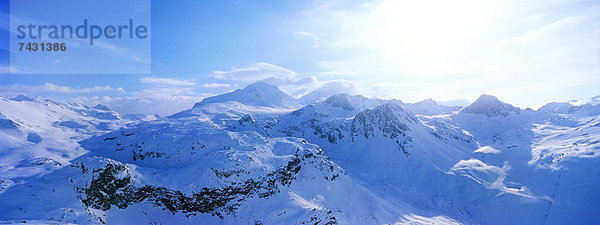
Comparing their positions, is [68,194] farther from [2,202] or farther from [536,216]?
[536,216]

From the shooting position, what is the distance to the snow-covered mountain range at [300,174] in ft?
113

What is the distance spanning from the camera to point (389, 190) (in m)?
80.4

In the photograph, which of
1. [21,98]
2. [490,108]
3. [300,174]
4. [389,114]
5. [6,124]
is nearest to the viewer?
[300,174]

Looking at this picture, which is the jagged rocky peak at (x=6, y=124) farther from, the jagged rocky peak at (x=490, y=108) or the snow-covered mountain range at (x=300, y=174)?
the jagged rocky peak at (x=490, y=108)

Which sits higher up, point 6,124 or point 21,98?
point 21,98

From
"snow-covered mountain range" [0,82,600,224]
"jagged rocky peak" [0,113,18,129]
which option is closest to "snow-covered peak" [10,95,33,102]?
"snow-covered mountain range" [0,82,600,224]

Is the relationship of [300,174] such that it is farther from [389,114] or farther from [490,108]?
[490,108]

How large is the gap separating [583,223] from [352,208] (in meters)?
63.4

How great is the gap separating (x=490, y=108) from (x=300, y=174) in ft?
591

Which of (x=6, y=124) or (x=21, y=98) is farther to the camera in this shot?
(x=21, y=98)

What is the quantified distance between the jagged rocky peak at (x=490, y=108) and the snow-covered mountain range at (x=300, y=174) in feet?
73.5

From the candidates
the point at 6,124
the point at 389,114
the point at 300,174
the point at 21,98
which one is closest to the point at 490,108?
the point at 389,114

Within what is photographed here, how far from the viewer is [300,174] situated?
170 feet

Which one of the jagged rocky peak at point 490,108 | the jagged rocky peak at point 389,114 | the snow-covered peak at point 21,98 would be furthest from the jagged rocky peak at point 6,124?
the jagged rocky peak at point 490,108
